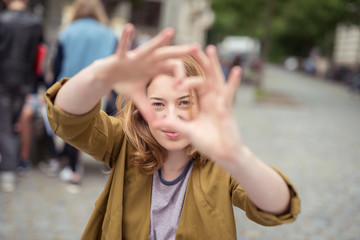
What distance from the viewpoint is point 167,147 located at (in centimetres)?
176

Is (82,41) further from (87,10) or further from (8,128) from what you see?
(8,128)

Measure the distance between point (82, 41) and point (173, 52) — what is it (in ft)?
11.8

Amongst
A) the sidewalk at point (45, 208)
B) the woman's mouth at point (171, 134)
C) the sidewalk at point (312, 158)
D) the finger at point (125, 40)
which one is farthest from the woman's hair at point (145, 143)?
the sidewalk at point (312, 158)

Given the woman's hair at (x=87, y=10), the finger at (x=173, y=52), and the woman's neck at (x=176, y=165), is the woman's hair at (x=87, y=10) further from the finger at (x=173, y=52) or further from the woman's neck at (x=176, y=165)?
the finger at (x=173, y=52)

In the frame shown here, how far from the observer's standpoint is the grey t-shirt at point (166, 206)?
5.90 ft

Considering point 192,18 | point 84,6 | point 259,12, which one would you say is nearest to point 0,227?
point 84,6

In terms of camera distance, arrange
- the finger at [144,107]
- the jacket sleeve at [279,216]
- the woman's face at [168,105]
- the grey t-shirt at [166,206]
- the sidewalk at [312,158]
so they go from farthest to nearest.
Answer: the sidewalk at [312,158] → the grey t-shirt at [166,206] → the woman's face at [168,105] → the jacket sleeve at [279,216] → the finger at [144,107]

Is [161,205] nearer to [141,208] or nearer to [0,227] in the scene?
[141,208]

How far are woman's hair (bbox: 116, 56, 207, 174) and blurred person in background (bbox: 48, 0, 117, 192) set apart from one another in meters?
2.84

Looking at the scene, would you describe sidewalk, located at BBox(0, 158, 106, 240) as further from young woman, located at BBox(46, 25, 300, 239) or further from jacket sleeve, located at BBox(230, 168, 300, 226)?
jacket sleeve, located at BBox(230, 168, 300, 226)

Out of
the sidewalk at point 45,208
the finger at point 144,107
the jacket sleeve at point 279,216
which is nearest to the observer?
the finger at point 144,107

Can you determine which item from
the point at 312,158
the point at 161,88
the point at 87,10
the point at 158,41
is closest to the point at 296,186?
the point at 312,158

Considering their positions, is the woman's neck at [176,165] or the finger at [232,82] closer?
the finger at [232,82]

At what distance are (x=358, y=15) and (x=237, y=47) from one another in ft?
71.4
